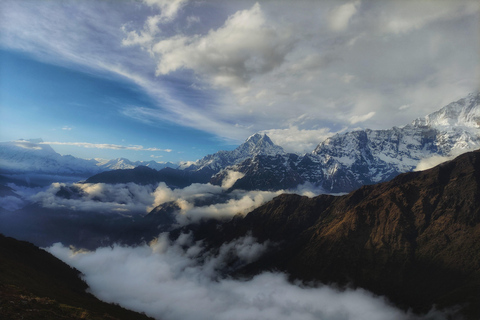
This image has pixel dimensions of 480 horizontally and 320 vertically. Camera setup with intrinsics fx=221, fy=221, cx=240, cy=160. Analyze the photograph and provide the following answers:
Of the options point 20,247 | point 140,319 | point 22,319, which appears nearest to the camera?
point 22,319

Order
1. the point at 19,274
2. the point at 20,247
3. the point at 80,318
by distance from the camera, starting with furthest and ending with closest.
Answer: the point at 20,247 → the point at 19,274 → the point at 80,318

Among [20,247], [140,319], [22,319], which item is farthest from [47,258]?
[22,319]

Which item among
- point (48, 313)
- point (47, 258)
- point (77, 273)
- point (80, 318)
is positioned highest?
point (48, 313)

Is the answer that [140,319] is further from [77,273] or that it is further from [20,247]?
[20,247]

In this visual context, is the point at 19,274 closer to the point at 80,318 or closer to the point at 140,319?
the point at 140,319

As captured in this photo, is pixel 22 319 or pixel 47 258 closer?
pixel 22 319

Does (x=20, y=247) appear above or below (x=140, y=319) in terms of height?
above

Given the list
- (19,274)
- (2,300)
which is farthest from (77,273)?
(2,300)
